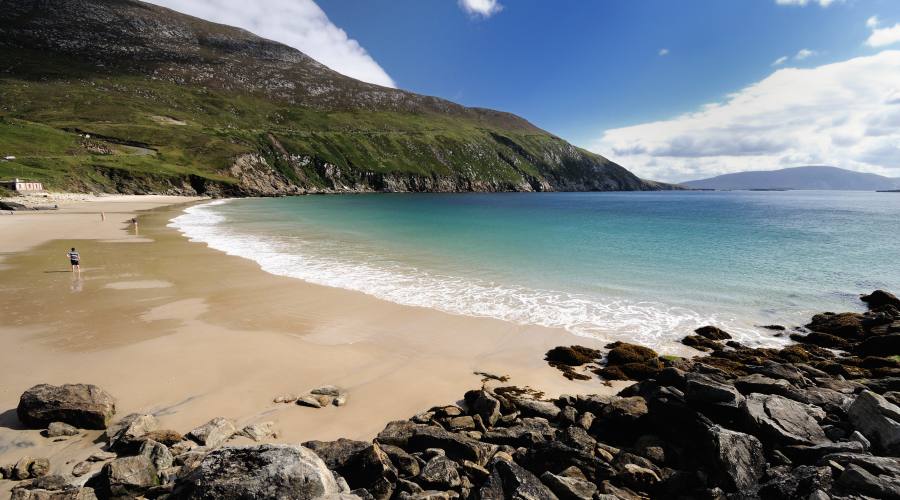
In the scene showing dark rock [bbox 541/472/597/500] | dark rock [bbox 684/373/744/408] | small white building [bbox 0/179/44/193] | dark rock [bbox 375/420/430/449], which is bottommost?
dark rock [bbox 375/420/430/449]

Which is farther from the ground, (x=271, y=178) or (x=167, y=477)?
(x=271, y=178)

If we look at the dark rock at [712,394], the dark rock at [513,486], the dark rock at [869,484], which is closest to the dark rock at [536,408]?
the dark rock at [712,394]

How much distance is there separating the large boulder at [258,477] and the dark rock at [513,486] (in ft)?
8.32

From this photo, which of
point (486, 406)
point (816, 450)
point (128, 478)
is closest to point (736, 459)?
point (816, 450)

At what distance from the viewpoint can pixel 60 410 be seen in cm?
910

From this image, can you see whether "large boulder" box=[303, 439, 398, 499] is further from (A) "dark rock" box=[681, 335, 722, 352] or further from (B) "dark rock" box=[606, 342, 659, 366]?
(A) "dark rock" box=[681, 335, 722, 352]

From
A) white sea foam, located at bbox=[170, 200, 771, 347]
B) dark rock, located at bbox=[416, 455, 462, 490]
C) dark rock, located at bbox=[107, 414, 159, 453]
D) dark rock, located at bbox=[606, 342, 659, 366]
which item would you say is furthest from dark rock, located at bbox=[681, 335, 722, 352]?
dark rock, located at bbox=[107, 414, 159, 453]

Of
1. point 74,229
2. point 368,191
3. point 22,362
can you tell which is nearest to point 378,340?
point 22,362

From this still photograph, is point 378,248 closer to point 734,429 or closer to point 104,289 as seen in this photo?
point 104,289

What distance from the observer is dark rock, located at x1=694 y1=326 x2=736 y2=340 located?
17062 millimetres

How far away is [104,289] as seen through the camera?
70.4ft

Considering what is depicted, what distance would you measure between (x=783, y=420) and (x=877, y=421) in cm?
171

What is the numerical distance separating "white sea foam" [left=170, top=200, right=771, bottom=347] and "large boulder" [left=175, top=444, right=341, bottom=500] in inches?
529

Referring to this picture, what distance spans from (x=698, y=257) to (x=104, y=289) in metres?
44.3
